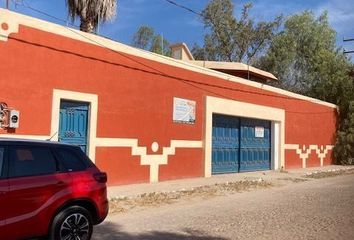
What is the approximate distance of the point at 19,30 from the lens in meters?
12.6

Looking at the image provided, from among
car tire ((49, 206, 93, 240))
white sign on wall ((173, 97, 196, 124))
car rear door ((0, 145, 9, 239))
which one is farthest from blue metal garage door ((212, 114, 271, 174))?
car rear door ((0, 145, 9, 239))

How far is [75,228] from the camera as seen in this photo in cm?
721

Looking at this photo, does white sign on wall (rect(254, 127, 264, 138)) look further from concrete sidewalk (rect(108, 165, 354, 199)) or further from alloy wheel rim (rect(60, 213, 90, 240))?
alloy wheel rim (rect(60, 213, 90, 240))

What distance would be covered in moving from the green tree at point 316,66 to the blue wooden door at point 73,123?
2227 cm

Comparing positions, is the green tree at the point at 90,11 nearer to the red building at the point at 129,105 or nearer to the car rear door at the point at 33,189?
the red building at the point at 129,105

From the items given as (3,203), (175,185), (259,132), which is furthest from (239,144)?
(3,203)

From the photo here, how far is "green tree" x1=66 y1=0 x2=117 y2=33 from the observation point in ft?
69.1

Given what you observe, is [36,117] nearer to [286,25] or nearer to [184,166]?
[184,166]

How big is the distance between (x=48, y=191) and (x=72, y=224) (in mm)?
702

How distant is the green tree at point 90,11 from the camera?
21062mm

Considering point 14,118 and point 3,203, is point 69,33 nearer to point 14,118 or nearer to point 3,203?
point 14,118

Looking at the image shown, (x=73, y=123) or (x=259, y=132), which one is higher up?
(x=259, y=132)

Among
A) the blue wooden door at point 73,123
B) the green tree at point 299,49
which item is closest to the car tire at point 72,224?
the blue wooden door at point 73,123

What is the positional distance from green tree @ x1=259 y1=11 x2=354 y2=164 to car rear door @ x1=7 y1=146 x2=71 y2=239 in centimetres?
2817
